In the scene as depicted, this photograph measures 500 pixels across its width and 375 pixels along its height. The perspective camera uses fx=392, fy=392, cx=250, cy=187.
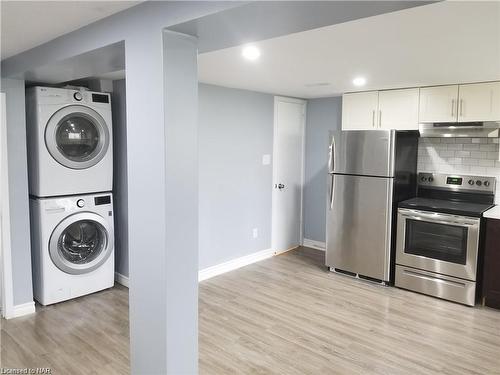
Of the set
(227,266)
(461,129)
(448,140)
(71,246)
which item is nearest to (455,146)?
(448,140)

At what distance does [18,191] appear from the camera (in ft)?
10.9

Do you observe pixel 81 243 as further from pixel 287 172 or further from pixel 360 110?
pixel 360 110

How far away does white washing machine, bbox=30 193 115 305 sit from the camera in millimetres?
3541

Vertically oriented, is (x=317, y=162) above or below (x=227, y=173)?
above

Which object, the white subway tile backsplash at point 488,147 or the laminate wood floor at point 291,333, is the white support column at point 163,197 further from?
the white subway tile backsplash at point 488,147

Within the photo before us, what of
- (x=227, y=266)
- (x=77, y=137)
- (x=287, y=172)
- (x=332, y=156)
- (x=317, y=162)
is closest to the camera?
(x=77, y=137)

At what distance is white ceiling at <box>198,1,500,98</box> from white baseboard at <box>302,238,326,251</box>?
2.32 metres

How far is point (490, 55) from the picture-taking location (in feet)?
8.79

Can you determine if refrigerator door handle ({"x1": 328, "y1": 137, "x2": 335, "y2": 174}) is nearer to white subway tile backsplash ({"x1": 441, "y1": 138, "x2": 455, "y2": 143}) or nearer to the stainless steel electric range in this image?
the stainless steel electric range

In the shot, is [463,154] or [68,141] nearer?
[68,141]

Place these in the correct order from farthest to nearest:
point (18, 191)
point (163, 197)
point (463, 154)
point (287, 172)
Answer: point (287, 172) → point (463, 154) → point (18, 191) → point (163, 197)

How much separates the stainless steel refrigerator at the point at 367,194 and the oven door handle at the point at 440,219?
20 centimetres

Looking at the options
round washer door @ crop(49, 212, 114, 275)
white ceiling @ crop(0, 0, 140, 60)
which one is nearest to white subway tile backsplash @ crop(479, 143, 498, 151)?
white ceiling @ crop(0, 0, 140, 60)

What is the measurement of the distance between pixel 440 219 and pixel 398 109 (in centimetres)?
125
